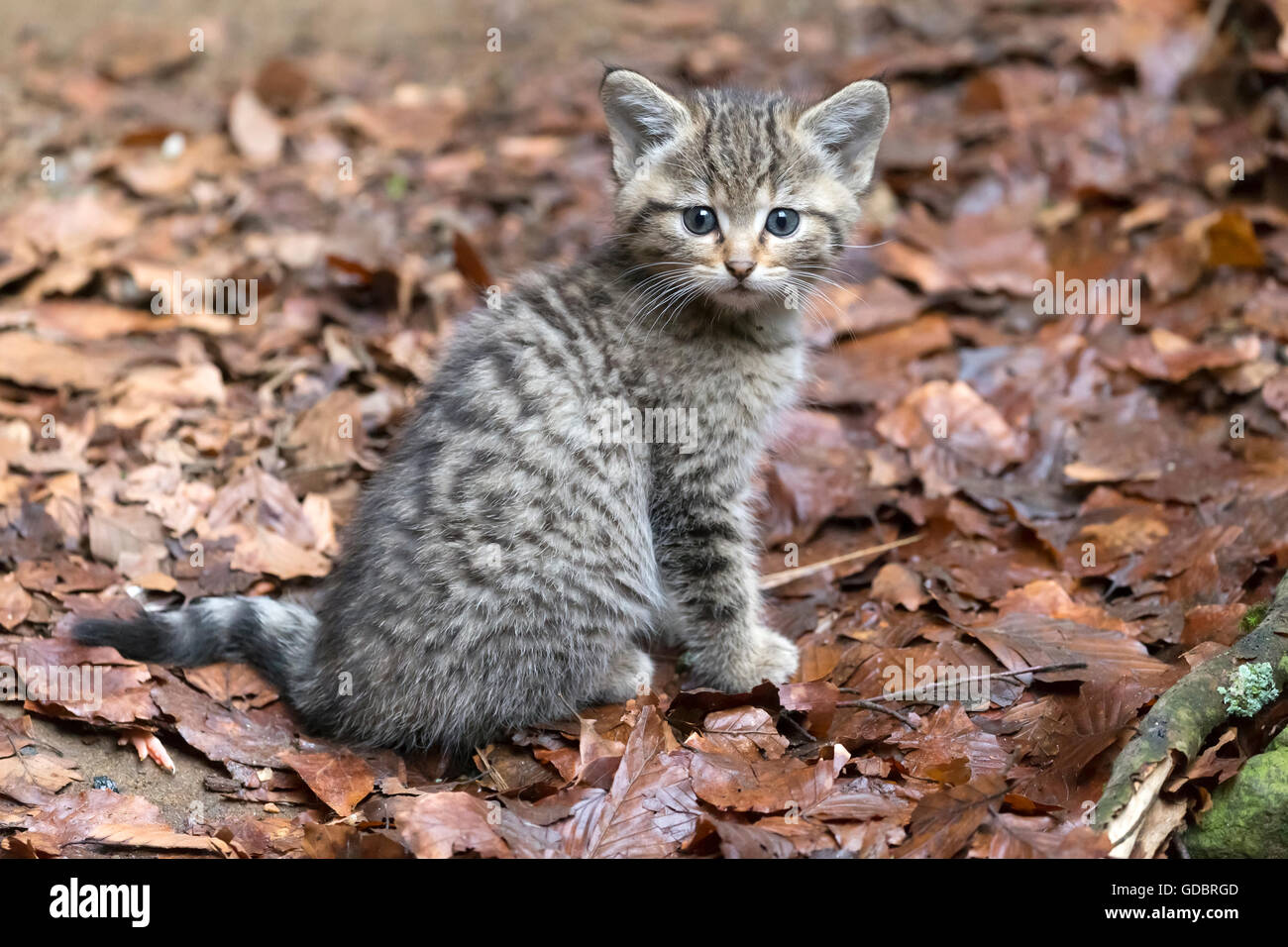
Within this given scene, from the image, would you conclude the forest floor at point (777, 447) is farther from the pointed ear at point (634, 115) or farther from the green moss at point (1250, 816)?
the pointed ear at point (634, 115)

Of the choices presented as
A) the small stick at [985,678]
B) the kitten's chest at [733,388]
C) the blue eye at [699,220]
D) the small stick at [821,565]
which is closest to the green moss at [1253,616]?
the small stick at [985,678]

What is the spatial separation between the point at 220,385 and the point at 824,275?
9.94ft

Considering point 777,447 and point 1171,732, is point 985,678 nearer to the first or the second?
point 1171,732

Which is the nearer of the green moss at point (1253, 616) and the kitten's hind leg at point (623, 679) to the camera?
the green moss at point (1253, 616)

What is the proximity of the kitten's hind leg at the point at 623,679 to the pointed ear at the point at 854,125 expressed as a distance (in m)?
2.06

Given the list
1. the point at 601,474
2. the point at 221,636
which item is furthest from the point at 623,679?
the point at 221,636

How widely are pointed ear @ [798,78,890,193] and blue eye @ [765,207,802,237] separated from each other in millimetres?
351

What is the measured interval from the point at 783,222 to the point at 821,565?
5.04ft

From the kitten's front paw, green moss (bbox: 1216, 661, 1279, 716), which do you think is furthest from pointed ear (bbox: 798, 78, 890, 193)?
green moss (bbox: 1216, 661, 1279, 716)

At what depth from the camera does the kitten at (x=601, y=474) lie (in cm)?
409

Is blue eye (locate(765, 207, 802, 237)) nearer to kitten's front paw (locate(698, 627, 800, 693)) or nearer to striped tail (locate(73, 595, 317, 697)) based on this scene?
kitten's front paw (locate(698, 627, 800, 693))

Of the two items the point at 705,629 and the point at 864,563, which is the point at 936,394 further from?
the point at 705,629

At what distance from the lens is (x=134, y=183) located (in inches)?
284

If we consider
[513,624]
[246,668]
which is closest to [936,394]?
[513,624]
